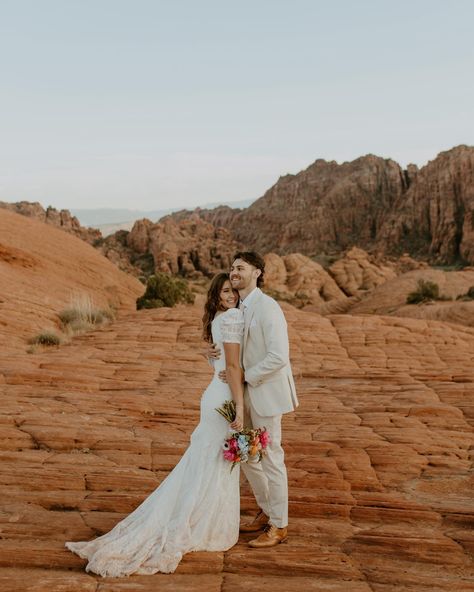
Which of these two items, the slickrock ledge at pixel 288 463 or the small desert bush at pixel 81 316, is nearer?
the slickrock ledge at pixel 288 463

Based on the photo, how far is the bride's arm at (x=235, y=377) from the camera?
4.89 metres

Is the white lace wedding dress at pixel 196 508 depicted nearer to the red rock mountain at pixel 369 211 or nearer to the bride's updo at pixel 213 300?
the bride's updo at pixel 213 300

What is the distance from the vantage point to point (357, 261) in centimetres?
5488

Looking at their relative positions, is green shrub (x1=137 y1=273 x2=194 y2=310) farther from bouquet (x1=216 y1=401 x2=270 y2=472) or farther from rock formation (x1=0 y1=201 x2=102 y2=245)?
rock formation (x1=0 y1=201 x2=102 y2=245)

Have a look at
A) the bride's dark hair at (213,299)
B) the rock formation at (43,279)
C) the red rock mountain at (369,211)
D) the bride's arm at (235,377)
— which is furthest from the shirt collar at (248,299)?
the red rock mountain at (369,211)

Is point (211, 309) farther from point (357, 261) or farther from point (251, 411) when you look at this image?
point (357, 261)

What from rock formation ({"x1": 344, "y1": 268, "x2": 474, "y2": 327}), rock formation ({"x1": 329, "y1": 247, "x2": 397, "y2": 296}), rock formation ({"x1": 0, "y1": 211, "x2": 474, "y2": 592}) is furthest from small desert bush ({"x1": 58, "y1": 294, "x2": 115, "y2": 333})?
rock formation ({"x1": 329, "y1": 247, "x2": 397, "y2": 296})

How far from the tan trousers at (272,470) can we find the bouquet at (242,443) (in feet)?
0.32

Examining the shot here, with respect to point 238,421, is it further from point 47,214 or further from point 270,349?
point 47,214

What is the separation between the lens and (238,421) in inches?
192

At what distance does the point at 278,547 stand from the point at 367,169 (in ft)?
396

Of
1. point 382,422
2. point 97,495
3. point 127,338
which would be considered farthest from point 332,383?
point 97,495

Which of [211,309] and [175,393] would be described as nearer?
[211,309]

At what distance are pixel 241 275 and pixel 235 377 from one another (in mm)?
816
